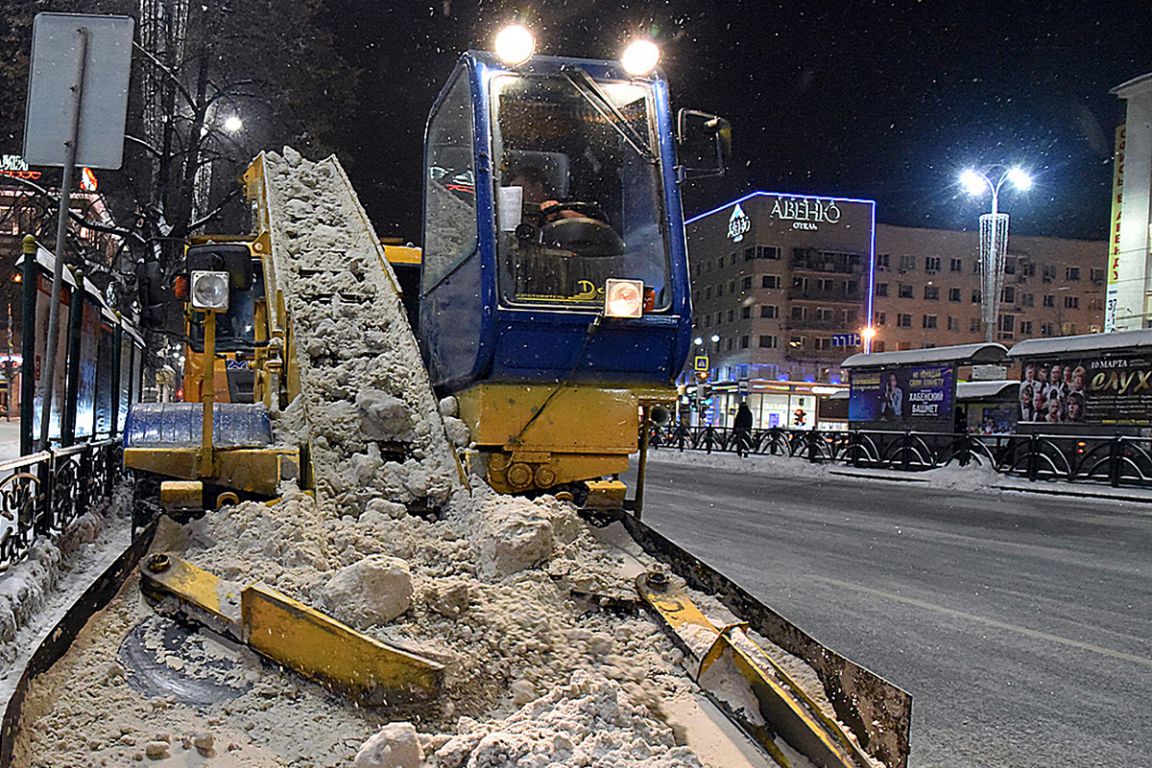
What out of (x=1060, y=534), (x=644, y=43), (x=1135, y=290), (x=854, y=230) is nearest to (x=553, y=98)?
(x=644, y=43)

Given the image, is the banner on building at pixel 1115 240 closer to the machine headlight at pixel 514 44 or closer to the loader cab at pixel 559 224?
the loader cab at pixel 559 224

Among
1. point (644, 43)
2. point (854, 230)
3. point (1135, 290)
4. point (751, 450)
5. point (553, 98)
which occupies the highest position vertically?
point (854, 230)

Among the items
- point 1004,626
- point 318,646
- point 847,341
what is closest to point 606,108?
point 318,646

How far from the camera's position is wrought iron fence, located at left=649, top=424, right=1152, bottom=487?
17.4 m

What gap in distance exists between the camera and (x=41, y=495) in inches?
218

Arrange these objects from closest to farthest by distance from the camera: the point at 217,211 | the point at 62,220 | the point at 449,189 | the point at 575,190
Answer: the point at 575,190
the point at 449,189
the point at 62,220
the point at 217,211

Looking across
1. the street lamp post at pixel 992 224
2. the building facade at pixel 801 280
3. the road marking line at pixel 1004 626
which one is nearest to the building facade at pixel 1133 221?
→ the street lamp post at pixel 992 224

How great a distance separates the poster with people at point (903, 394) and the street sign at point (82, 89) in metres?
20.0

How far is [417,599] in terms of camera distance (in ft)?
11.3

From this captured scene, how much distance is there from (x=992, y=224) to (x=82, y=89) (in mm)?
29620

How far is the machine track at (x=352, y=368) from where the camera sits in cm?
467

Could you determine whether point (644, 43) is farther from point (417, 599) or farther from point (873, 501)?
point (873, 501)

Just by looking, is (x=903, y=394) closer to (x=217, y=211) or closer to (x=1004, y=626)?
(x=217, y=211)

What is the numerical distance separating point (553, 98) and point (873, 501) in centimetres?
1172
